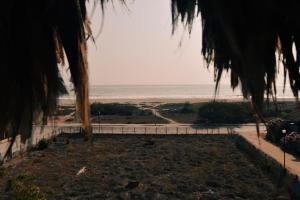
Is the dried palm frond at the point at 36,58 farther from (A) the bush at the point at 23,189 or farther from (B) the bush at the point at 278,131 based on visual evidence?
(B) the bush at the point at 278,131

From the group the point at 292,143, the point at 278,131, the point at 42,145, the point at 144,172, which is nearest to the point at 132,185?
the point at 144,172

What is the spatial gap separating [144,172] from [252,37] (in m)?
25.0

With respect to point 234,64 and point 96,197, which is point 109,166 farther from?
point 234,64

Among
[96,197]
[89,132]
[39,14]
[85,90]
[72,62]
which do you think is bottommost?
[96,197]

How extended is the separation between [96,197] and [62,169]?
6.98 metres

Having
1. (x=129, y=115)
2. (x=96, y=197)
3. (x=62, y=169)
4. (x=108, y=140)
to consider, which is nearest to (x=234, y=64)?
(x=96, y=197)

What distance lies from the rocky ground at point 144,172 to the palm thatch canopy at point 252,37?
16815 millimetres

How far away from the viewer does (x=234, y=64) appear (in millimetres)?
1598

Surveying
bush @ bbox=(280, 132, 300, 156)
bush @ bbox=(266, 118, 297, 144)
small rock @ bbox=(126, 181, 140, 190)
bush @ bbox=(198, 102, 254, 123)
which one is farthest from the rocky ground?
bush @ bbox=(198, 102, 254, 123)

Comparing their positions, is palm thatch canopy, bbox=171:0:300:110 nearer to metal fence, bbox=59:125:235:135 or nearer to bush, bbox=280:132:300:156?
bush, bbox=280:132:300:156

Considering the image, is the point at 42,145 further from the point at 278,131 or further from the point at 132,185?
the point at 278,131

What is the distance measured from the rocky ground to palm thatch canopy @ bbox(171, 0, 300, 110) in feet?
55.2

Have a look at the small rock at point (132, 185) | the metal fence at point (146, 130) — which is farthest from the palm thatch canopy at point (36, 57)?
the metal fence at point (146, 130)

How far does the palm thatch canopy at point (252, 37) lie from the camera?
150cm
